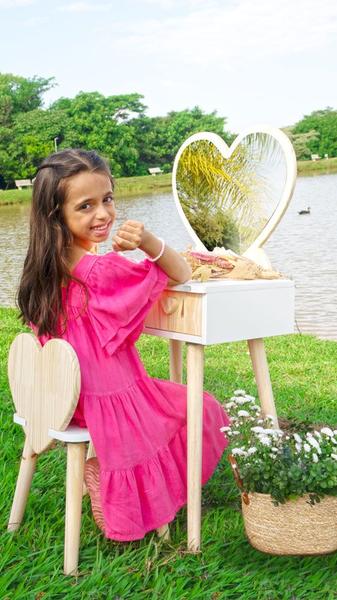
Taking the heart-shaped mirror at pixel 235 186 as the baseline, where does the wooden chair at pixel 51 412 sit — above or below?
below

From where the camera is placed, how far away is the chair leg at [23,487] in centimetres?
266

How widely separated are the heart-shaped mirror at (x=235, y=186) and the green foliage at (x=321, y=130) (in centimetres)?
5305

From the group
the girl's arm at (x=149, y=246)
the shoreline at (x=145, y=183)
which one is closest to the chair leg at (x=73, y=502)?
the girl's arm at (x=149, y=246)

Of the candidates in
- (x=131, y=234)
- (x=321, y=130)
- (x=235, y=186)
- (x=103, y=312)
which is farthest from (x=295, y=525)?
(x=321, y=130)

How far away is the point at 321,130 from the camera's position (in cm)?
5744

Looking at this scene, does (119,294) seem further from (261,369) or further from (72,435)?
(261,369)

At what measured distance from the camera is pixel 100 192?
245 centimetres

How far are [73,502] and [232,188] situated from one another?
1.32 m

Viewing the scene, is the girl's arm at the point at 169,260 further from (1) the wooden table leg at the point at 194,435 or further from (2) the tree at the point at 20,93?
(2) the tree at the point at 20,93

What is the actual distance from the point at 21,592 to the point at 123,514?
15.5 inches

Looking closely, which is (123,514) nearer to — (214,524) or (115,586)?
(115,586)

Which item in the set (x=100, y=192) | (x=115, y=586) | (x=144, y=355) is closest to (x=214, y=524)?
(x=115, y=586)

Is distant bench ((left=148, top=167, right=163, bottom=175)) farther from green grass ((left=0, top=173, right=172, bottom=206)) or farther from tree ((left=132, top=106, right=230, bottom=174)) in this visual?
green grass ((left=0, top=173, right=172, bottom=206))

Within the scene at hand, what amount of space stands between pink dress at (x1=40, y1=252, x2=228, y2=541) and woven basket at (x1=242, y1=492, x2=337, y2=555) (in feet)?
0.97
